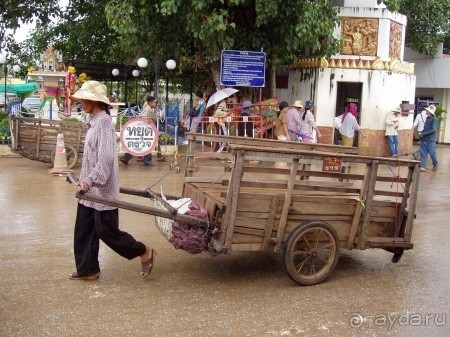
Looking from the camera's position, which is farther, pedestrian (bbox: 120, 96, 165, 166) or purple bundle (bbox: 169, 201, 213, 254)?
pedestrian (bbox: 120, 96, 165, 166)

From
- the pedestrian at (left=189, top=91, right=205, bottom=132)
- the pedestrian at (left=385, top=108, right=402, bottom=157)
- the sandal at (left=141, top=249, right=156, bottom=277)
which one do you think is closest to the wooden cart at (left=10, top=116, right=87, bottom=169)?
the pedestrian at (left=189, top=91, right=205, bottom=132)

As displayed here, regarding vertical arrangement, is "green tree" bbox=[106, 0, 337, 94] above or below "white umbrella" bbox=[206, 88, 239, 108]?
above

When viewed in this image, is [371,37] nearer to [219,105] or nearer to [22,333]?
[219,105]

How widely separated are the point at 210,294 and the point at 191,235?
52 cm

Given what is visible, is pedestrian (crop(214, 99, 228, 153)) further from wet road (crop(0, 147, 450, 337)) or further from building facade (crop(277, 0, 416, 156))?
wet road (crop(0, 147, 450, 337))

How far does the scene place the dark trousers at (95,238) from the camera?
4855 millimetres

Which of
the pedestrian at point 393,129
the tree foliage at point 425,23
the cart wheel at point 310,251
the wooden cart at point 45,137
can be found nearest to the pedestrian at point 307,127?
the pedestrian at point 393,129

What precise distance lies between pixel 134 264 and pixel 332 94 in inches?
479

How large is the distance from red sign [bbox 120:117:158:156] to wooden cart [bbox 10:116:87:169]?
0.84m

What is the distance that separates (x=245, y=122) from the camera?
14.0 metres

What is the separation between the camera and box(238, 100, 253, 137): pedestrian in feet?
46.2

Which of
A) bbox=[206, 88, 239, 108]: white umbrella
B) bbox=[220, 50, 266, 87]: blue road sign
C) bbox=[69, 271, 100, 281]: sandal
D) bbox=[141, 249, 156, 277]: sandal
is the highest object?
bbox=[220, 50, 266, 87]: blue road sign

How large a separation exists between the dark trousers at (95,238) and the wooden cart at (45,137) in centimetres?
666

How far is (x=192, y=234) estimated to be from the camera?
476cm
